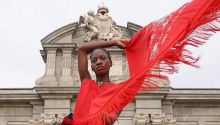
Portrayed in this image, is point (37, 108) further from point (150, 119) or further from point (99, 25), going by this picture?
point (150, 119)

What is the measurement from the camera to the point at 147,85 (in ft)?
8.87

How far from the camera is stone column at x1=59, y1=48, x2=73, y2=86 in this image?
17.2 m

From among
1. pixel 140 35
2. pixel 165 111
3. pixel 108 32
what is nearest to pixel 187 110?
pixel 165 111

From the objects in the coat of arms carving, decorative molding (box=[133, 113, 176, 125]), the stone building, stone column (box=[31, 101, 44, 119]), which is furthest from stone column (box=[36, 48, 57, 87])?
decorative molding (box=[133, 113, 176, 125])

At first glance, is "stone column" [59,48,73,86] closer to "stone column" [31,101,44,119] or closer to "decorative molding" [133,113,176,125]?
"stone column" [31,101,44,119]

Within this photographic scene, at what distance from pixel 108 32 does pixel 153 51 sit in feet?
50.9

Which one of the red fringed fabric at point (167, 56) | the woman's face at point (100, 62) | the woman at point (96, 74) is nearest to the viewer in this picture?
the red fringed fabric at point (167, 56)

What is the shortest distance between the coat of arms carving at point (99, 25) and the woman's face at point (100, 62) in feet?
48.6

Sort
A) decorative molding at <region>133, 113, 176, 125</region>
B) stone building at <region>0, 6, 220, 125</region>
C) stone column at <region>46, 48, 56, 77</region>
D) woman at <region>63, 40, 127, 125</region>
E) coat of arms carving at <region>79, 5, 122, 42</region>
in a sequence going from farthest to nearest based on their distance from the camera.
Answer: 1. coat of arms carving at <region>79, 5, 122, 42</region>
2. stone column at <region>46, 48, 56, 77</region>
3. stone building at <region>0, 6, 220, 125</region>
4. decorative molding at <region>133, 113, 176, 125</region>
5. woman at <region>63, 40, 127, 125</region>

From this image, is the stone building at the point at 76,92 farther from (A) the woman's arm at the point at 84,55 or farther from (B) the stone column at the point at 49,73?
(A) the woman's arm at the point at 84,55

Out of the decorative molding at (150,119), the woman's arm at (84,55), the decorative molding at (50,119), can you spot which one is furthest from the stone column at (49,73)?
the woman's arm at (84,55)

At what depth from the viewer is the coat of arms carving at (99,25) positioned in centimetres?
1803

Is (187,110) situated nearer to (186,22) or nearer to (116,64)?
(116,64)

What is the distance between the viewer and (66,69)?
58.1 ft
